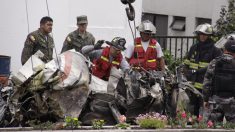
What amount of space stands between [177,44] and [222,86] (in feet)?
24.5

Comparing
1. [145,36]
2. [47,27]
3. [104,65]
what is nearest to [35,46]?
[47,27]

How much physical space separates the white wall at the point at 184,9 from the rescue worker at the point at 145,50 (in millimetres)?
7329

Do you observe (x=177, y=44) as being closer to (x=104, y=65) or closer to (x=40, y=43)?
(x=40, y=43)

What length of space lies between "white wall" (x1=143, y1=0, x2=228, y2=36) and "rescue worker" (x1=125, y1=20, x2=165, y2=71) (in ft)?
24.0

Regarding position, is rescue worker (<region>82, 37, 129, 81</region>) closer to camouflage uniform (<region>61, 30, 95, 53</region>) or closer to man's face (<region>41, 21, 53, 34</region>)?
man's face (<region>41, 21, 53, 34</region>)

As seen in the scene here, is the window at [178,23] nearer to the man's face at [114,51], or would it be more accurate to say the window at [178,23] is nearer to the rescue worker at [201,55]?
the rescue worker at [201,55]

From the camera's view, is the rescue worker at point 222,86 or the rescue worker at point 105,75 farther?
the rescue worker at point 222,86

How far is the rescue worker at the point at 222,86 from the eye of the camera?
11.0 meters

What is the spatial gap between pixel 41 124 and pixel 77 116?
71 centimetres

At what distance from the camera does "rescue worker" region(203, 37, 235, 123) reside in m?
11.0

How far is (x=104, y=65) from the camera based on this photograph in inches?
456

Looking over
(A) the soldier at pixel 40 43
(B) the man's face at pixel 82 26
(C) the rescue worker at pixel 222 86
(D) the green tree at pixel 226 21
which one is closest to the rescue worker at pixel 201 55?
(C) the rescue worker at pixel 222 86

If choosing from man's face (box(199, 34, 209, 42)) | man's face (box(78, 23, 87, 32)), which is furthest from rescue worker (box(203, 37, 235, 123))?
man's face (box(78, 23, 87, 32))

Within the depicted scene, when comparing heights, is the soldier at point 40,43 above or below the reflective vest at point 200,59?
above
